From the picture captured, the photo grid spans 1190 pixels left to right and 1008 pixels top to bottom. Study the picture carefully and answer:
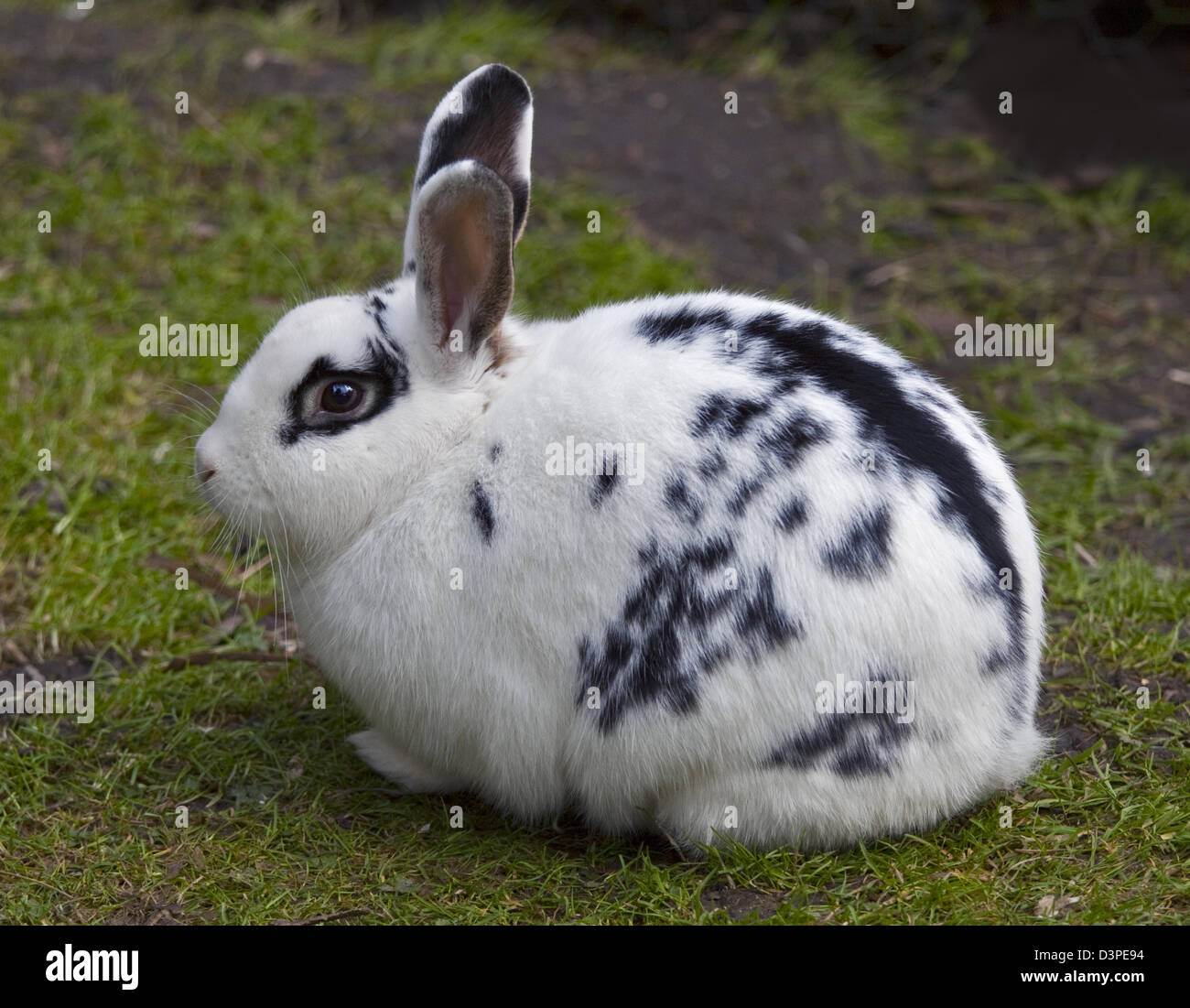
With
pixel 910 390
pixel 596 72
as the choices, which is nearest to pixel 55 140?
pixel 596 72

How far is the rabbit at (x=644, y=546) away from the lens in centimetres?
333

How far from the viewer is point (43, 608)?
4.57 m

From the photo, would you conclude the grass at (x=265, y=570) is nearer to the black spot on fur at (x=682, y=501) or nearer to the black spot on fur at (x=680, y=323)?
the black spot on fur at (x=682, y=501)

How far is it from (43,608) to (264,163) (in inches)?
114

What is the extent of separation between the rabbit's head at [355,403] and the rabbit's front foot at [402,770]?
24.6 inches

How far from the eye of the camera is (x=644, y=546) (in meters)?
3.35

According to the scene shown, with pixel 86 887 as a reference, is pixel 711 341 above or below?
above

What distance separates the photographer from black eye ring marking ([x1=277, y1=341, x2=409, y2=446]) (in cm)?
355
